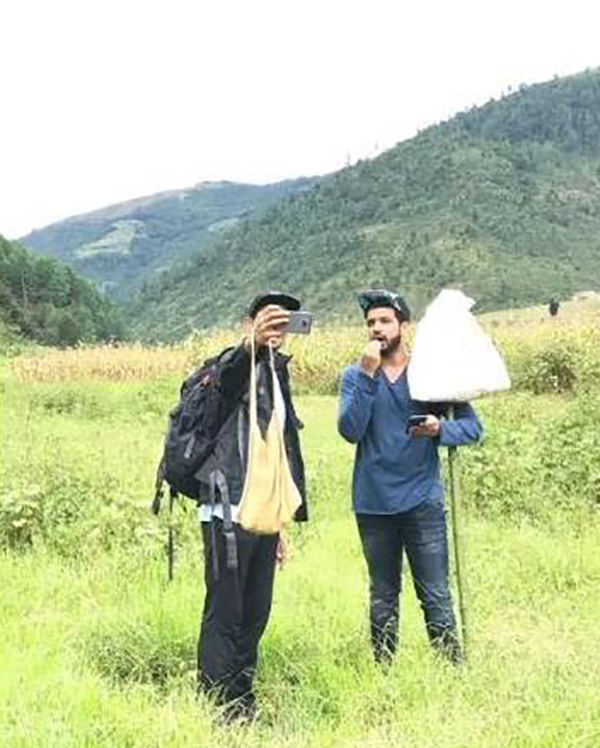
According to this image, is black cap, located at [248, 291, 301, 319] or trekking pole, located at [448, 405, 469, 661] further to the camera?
trekking pole, located at [448, 405, 469, 661]

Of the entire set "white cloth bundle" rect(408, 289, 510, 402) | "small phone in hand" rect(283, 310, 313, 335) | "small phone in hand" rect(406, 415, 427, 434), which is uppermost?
"small phone in hand" rect(283, 310, 313, 335)

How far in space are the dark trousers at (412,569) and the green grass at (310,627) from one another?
4.4 inches

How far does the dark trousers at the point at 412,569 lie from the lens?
503cm

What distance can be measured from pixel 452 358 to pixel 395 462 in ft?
1.70

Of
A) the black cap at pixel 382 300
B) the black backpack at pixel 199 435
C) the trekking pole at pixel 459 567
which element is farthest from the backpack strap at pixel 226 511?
the trekking pole at pixel 459 567

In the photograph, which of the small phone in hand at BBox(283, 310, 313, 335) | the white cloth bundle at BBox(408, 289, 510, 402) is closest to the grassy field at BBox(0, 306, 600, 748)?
the white cloth bundle at BBox(408, 289, 510, 402)

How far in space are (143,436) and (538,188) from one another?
309 ft

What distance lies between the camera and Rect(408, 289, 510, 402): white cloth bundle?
16.1 ft

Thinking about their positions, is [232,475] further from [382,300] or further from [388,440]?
[382,300]

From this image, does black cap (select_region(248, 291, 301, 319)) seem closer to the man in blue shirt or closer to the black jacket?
the black jacket

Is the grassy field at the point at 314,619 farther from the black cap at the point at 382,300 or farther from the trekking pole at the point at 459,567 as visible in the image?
the black cap at the point at 382,300

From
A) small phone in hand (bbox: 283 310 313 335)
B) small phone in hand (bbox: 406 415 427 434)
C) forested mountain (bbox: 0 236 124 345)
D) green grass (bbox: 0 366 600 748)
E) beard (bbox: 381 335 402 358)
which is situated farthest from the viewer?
forested mountain (bbox: 0 236 124 345)

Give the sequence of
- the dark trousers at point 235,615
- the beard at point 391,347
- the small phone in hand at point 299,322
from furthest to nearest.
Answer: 1. the beard at point 391,347
2. the dark trousers at point 235,615
3. the small phone in hand at point 299,322

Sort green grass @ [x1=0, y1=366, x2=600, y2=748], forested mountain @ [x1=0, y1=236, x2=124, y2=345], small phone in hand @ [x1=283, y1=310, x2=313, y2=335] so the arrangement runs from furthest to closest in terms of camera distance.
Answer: forested mountain @ [x1=0, y1=236, x2=124, y2=345] → small phone in hand @ [x1=283, y1=310, x2=313, y2=335] → green grass @ [x1=0, y1=366, x2=600, y2=748]
